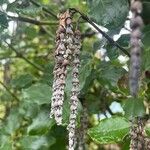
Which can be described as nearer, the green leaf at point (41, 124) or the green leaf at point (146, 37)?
the green leaf at point (146, 37)

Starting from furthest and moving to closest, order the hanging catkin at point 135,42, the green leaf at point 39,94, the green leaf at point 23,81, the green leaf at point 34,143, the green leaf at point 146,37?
the green leaf at point 23,81, the green leaf at point 34,143, the green leaf at point 39,94, the green leaf at point 146,37, the hanging catkin at point 135,42

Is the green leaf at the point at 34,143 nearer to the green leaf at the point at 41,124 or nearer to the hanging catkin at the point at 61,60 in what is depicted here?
the green leaf at the point at 41,124

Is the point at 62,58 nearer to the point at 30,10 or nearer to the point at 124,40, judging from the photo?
the point at 30,10

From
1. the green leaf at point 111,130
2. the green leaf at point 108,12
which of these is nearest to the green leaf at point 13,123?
the green leaf at point 111,130

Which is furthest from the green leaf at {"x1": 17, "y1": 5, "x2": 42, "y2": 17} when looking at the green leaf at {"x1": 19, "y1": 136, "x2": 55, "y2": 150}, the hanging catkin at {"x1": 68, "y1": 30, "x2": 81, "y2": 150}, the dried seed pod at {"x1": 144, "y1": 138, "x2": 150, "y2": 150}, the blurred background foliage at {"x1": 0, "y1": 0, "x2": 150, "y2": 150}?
the green leaf at {"x1": 19, "y1": 136, "x2": 55, "y2": 150}

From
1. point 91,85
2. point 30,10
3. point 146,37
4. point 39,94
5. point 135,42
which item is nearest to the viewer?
point 135,42

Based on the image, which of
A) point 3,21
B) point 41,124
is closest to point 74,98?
point 3,21

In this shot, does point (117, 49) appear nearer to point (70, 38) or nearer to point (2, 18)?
point (2, 18)
